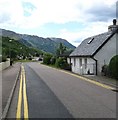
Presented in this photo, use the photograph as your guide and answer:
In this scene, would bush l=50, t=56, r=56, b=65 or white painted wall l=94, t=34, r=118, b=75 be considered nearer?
white painted wall l=94, t=34, r=118, b=75

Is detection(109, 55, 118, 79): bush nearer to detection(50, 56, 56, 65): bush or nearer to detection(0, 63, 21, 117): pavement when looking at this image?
detection(0, 63, 21, 117): pavement

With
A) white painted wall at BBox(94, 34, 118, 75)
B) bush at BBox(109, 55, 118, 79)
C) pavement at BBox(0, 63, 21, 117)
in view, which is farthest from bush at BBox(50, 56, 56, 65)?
bush at BBox(109, 55, 118, 79)

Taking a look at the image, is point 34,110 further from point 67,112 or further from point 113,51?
point 113,51

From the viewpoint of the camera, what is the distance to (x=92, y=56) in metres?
36.8

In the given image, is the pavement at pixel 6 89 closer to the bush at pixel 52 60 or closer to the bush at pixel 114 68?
the bush at pixel 114 68

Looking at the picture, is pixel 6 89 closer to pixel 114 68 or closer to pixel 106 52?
pixel 114 68

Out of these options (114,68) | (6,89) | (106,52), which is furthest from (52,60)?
(6,89)

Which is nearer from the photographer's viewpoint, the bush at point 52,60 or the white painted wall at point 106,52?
the white painted wall at point 106,52

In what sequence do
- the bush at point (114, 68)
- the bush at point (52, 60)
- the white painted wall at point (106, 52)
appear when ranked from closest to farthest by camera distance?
1. the bush at point (114, 68)
2. the white painted wall at point (106, 52)
3. the bush at point (52, 60)

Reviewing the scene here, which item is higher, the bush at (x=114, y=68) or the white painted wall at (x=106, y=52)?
the white painted wall at (x=106, y=52)

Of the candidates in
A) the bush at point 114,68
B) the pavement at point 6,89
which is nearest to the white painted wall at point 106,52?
the bush at point 114,68

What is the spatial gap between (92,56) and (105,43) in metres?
2.18

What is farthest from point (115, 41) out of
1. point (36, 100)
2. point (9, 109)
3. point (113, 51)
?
point (9, 109)

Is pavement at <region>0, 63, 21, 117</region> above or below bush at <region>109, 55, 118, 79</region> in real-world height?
below
